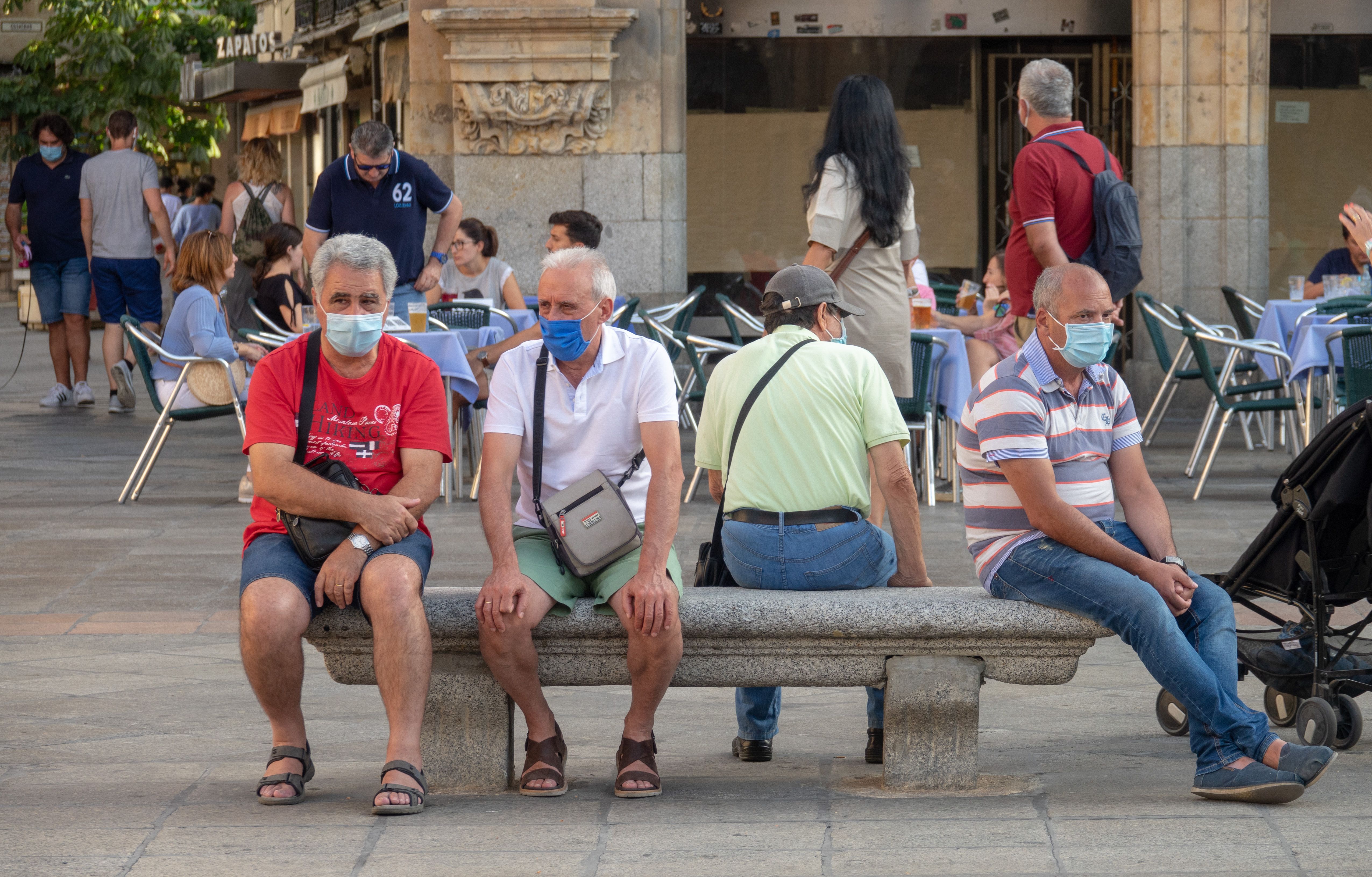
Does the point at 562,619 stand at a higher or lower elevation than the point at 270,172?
lower

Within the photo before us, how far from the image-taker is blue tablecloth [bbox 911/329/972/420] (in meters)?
9.58

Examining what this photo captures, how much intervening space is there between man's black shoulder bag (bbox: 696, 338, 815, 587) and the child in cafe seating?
417cm

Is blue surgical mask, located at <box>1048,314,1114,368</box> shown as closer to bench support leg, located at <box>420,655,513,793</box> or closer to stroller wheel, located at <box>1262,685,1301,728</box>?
stroller wheel, located at <box>1262,685,1301,728</box>

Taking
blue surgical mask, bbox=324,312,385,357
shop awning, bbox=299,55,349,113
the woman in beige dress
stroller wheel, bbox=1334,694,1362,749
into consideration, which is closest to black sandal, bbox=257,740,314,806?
blue surgical mask, bbox=324,312,385,357

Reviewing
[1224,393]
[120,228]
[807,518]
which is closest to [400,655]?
[807,518]

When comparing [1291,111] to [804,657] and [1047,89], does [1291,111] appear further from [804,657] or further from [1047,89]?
[804,657]

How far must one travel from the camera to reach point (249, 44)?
24734 mm

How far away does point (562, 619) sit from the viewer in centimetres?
470

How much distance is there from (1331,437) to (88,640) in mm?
4178

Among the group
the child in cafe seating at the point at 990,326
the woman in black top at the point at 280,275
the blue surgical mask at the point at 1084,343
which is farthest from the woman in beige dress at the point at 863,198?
the woman in black top at the point at 280,275

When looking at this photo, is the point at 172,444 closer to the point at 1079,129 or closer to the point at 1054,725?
the point at 1079,129

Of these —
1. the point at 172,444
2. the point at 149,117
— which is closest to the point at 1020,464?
the point at 172,444

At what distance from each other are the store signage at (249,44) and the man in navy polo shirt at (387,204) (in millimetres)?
15285

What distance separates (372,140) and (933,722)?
5.58m
